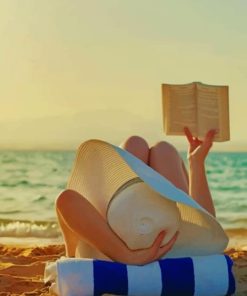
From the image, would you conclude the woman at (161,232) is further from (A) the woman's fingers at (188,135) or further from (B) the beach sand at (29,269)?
(B) the beach sand at (29,269)

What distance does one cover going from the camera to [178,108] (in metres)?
1.95

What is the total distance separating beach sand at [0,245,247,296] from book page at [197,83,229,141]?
507mm

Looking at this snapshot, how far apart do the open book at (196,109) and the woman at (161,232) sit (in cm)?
3

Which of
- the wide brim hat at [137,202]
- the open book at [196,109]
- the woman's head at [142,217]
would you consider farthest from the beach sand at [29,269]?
the open book at [196,109]

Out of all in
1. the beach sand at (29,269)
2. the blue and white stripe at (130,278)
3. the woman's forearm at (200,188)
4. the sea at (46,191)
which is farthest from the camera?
the sea at (46,191)

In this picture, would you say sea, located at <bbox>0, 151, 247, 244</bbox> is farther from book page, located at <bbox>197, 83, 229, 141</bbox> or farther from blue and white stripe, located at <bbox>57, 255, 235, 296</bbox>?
blue and white stripe, located at <bbox>57, 255, 235, 296</bbox>

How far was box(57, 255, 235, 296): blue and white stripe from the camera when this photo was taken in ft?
5.58

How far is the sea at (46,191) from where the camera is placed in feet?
15.8

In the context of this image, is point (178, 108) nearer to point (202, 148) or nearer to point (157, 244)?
point (202, 148)

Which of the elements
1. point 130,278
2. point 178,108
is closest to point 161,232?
point 130,278

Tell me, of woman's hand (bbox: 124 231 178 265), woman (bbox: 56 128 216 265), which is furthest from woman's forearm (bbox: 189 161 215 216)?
woman's hand (bbox: 124 231 178 265)

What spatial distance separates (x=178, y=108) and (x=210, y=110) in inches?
3.8

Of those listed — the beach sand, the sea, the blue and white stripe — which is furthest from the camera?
the sea

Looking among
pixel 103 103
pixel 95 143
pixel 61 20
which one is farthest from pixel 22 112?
pixel 95 143
